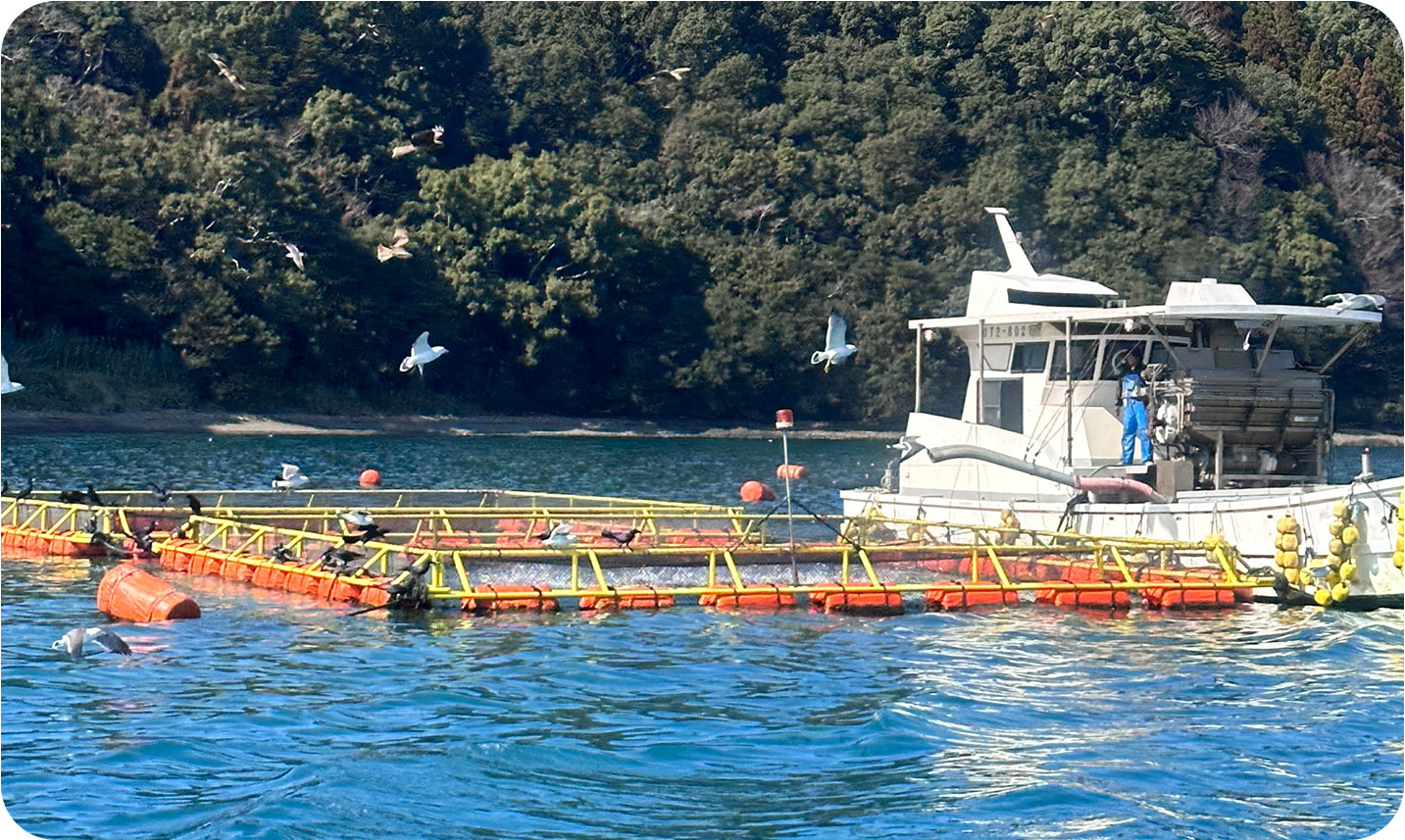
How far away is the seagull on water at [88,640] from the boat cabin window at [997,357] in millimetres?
18827

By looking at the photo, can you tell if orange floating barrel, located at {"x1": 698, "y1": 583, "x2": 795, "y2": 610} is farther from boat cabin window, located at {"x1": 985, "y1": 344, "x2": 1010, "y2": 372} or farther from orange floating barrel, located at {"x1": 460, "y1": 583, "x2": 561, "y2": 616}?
boat cabin window, located at {"x1": 985, "y1": 344, "x2": 1010, "y2": 372}

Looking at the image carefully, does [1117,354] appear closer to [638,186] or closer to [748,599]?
[748,599]

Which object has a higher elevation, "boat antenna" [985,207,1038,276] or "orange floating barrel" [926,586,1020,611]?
"boat antenna" [985,207,1038,276]

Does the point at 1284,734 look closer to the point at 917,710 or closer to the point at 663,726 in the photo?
the point at 917,710

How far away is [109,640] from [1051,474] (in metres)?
17.2

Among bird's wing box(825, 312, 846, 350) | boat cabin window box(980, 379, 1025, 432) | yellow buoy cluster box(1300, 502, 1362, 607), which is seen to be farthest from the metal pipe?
bird's wing box(825, 312, 846, 350)

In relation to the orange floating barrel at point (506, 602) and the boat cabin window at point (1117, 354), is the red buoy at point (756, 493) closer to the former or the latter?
the boat cabin window at point (1117, 354)

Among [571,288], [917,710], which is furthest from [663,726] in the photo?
[571,288]

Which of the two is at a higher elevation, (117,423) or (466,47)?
(466,47)

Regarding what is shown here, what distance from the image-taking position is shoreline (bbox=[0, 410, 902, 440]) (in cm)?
7569

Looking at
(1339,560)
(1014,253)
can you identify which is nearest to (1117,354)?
(1014,253)

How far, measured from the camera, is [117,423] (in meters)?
76.9

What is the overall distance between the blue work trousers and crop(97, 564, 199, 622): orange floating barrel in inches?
651

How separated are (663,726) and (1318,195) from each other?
88453 mm
